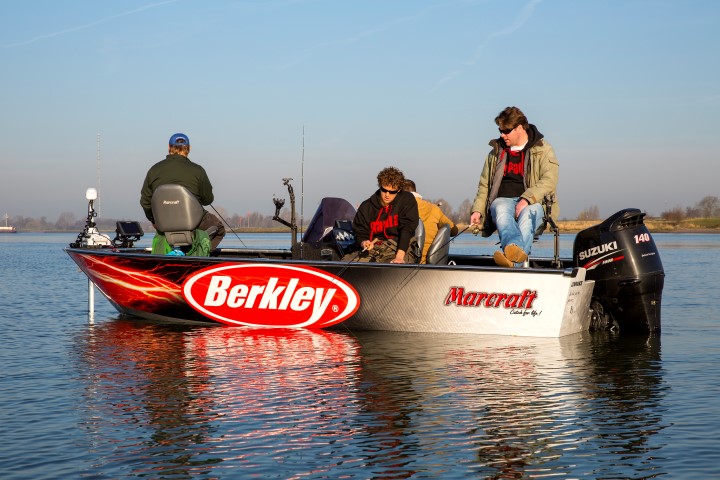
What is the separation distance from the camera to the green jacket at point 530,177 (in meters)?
9.78

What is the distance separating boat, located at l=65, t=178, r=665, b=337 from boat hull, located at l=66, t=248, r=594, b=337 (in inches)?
0.5

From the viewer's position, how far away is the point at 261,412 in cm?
597

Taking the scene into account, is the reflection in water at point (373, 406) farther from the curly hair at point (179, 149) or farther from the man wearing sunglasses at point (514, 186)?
the curly hair at point (179, 149)

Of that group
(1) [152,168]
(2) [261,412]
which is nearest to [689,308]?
(1) [152,168]

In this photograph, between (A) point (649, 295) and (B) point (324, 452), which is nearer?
(B) point (324, 452)

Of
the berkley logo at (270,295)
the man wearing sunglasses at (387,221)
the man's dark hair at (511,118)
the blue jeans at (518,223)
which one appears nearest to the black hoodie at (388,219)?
the man wearing sunglasses at (387,221)

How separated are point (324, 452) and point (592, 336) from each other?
543cm

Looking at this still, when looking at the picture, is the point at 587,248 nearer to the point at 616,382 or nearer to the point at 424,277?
the point at 424,277

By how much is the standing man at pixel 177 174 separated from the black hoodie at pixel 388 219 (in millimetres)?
1930

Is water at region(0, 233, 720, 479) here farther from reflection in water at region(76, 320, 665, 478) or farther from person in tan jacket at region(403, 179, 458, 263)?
person in tan jacket at region(403, 179, 458, 263)

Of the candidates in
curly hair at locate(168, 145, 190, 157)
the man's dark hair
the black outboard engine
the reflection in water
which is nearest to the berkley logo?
the reflection in water

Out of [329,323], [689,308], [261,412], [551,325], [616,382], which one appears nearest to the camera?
[261,412]

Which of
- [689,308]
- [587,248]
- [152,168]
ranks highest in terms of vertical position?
[152,168]

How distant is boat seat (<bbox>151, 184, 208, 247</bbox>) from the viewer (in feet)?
35.3
